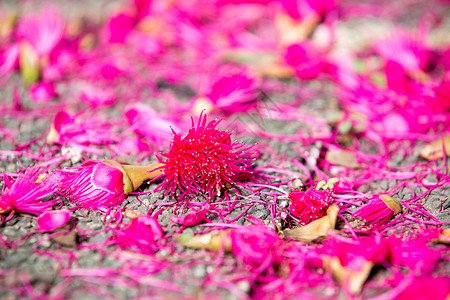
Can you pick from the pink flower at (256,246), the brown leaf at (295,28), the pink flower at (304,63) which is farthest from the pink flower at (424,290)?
the brown leaf at (295,28)

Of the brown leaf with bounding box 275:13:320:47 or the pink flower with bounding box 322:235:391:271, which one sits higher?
the brown leaf with bounding box 275:13:320:47

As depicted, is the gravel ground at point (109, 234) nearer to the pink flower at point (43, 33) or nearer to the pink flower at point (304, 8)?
the pink flower at point (43, 33)

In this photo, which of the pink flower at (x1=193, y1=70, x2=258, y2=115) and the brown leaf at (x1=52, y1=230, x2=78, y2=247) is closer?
the brown leaf at (x1=52, y1=230, x2=78, y2=247)

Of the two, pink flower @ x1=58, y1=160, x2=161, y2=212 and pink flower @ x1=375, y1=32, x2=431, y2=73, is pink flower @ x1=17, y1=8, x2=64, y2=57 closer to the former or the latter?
pink flower @ x1=58, y1=160, x2=161, y2=212

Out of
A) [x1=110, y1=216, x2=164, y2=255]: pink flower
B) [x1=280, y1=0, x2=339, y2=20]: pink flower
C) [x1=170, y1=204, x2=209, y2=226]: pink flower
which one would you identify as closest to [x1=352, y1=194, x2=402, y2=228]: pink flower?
[x1=170, y1=204, x2=209, y2=226]: pink flower

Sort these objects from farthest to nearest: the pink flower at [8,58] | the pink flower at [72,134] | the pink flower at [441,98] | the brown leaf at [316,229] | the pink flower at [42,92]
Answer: the pink flower at [8,58], the pink flower at [42,92], the pink flower at [441,98], the pink flower at [72,134], the brown leaf at [316,229]

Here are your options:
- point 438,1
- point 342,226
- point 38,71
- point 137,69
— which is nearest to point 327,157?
point 342,226
